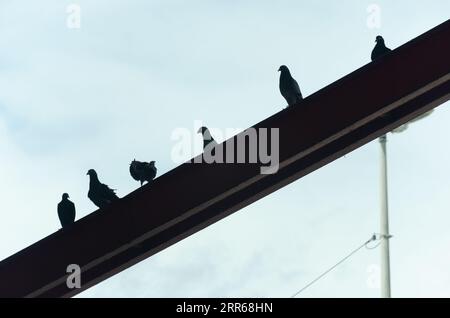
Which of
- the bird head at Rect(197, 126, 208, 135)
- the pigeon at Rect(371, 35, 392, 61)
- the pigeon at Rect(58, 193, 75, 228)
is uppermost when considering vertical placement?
the pigeon at Rect(371, 35, 392, 61)

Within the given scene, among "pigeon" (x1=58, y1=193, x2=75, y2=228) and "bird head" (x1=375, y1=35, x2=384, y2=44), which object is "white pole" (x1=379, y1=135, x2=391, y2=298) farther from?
"pigeon" (x1=58, y1=193, x2=75, y2=228)

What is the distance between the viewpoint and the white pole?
17.8 meters

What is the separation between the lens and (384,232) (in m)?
18.9

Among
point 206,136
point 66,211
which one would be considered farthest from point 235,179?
point 66,211

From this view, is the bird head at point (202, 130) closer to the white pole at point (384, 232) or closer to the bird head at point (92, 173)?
the bird head at point (92, 173)

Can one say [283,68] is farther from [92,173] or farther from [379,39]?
[92,173]

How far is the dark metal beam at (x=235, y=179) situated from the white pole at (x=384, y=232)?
578 centimetres

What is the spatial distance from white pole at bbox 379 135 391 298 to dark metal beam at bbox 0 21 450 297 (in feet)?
19.0

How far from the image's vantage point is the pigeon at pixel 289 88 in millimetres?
16094

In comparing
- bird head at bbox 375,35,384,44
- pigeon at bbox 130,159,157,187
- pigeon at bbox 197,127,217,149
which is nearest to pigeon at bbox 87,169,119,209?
pigeon at bbox 130,159,157,187

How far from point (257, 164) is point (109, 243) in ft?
5.34

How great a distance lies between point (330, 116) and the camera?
1194 cm

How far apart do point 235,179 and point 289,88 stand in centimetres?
430
